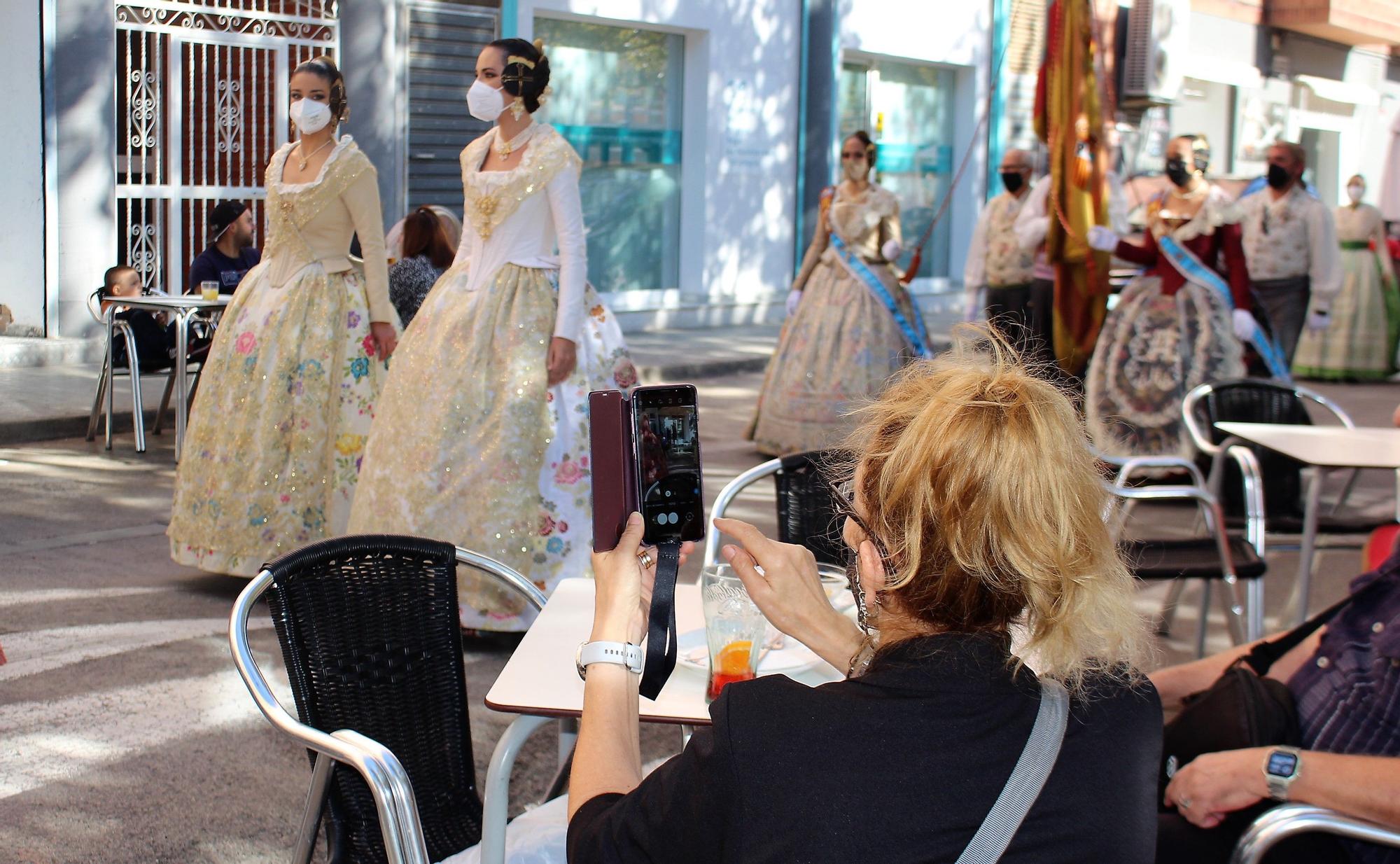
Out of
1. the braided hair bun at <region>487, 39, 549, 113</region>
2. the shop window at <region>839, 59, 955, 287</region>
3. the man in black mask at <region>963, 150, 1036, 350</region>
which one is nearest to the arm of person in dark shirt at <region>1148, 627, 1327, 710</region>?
the braided hair bun at <region>487, 39, 549, 113</region>

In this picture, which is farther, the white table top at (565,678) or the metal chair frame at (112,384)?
the metal chair frame at (112,384)

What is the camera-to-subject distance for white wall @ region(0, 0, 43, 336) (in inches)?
369

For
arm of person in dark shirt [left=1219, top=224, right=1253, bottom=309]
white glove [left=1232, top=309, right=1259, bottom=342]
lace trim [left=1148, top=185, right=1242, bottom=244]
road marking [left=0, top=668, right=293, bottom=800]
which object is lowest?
road marking [left=0, top=668, right=293, bottom=800]

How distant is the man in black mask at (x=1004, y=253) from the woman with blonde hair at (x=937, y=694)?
23.7ft

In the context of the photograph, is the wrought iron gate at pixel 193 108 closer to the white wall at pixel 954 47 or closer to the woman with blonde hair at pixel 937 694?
the white wall at pixel 954 47

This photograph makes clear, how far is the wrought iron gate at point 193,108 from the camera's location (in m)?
9.87

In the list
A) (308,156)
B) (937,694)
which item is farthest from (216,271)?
(937,694)

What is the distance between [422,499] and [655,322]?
9.86m

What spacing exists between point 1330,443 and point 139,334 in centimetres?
591

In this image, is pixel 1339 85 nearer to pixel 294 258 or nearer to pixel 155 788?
pixel 294 258

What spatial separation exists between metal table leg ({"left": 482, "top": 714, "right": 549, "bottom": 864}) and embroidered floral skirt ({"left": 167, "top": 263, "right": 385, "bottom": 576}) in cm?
287

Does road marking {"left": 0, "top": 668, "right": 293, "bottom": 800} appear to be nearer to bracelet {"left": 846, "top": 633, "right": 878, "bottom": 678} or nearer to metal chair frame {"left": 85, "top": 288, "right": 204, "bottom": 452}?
bracelet {"left": 846, "top": 633, "right": 878, "bottom": 678}

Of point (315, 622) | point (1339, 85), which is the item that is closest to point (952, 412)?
point (315, 622)

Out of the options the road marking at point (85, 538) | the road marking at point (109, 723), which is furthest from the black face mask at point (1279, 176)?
the road marking at point (109, 723)
